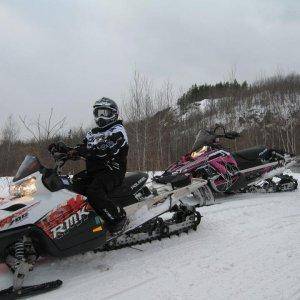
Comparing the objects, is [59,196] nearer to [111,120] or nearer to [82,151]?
[82,151]

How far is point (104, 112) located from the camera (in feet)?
16.1

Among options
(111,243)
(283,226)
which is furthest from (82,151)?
(283,226)

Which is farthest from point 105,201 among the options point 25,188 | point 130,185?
point 25,188

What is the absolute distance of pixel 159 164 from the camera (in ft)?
61.0

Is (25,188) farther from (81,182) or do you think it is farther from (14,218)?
(81,182)

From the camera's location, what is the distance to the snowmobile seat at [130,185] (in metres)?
5.05

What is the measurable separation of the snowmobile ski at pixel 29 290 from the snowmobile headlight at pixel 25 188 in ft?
2.79

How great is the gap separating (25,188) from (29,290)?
946 mm

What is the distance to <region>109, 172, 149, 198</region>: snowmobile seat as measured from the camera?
16.6 ft

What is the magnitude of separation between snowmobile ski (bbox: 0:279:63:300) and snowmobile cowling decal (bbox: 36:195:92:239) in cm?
43

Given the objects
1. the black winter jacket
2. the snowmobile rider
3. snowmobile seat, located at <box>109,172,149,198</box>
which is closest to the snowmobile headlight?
the snowmobile rider

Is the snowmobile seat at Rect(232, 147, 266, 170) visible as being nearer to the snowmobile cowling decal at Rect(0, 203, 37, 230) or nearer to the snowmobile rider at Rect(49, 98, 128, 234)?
the snowmobile rider at Rect(49, 98, 128, 234)

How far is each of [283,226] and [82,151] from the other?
2883 mm

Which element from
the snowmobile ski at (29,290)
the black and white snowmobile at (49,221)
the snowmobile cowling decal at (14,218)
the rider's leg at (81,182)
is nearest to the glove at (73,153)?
the black and white snowmobile at (49,221)
